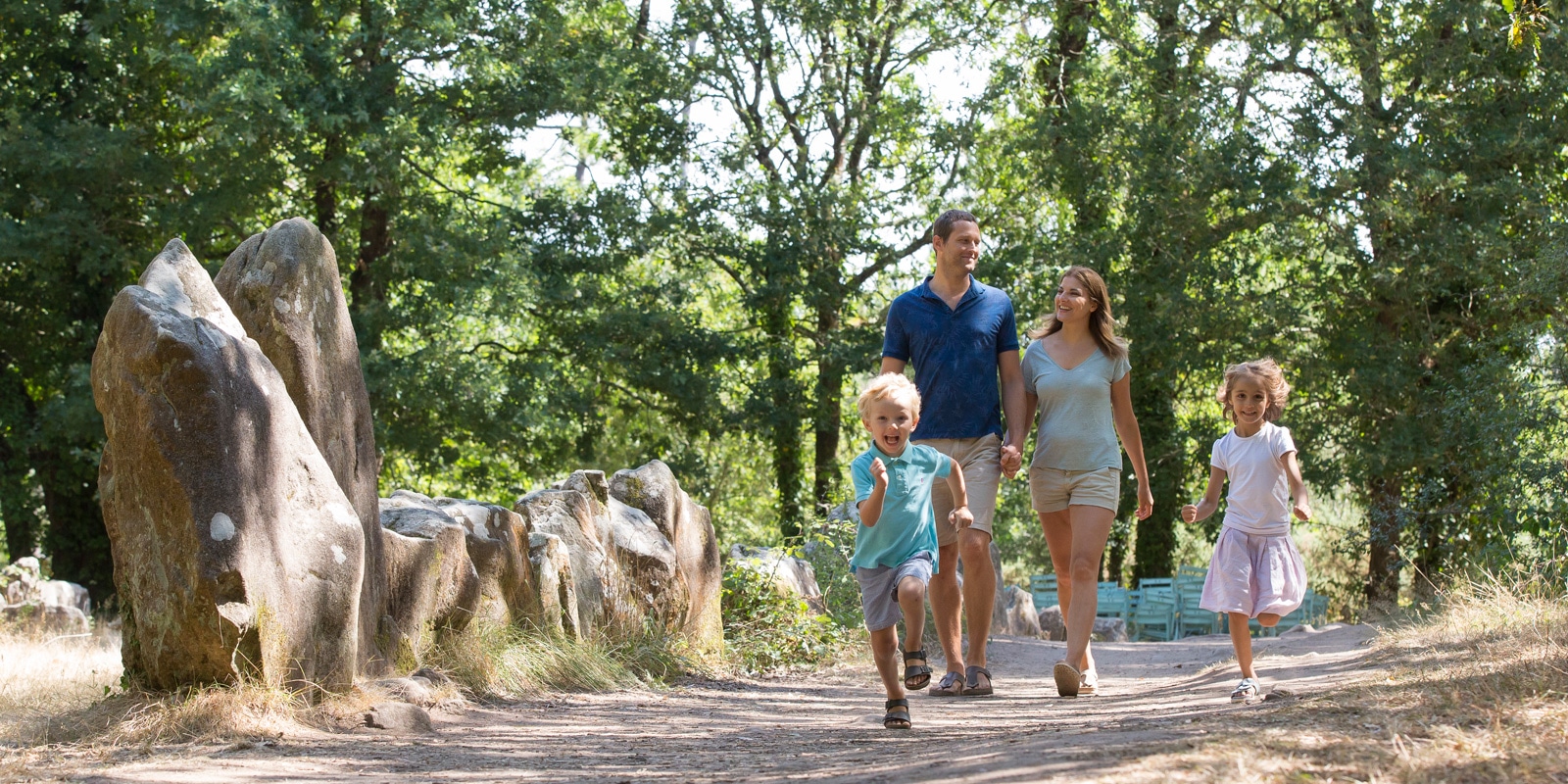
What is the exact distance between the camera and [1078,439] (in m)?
6.28

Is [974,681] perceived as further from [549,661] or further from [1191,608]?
[1191,608]

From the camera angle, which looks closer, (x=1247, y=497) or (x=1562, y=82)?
→ (x=1247, y=497)

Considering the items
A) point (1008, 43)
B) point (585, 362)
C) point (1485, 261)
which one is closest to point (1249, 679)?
point (1485, 261)

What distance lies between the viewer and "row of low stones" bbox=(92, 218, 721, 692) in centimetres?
514

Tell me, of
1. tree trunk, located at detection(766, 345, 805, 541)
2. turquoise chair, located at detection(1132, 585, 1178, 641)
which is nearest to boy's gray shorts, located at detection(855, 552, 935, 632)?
tree trunk, located at detection(766, 345, 805, 541)

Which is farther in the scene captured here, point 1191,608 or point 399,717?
point 1191,608

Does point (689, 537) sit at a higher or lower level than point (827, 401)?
lower

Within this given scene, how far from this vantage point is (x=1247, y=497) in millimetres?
6156

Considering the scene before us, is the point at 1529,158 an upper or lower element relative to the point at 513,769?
upper

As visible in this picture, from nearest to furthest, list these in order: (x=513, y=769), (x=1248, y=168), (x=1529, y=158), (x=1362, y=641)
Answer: (x=513, y=769), (x=1362, y=641), (x=1529, y=158), (x=1248, y=168)

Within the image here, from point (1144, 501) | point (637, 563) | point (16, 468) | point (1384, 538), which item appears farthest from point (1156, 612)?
point (16, 468)

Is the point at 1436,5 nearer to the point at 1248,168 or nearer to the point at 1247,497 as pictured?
the point at 1248,168

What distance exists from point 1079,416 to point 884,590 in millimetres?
1501

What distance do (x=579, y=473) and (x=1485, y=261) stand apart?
39.0 feet
